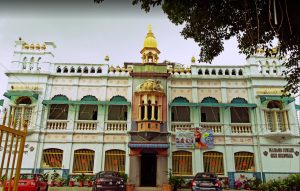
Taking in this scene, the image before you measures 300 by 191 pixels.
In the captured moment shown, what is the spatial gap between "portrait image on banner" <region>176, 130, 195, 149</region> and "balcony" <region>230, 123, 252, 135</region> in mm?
3246

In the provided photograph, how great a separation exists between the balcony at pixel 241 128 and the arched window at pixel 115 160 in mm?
8444

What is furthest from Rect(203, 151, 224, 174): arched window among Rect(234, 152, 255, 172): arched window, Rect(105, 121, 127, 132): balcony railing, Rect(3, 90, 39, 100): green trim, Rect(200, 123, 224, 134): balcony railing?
Rect(3, 90, 39, 100): green trim

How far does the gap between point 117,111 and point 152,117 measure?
3366mm

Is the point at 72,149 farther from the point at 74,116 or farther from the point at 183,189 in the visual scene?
the point at 183,189

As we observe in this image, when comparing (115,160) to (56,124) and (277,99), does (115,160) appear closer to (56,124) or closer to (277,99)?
(56,124)

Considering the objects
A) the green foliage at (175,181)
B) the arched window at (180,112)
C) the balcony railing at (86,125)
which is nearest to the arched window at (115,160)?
the balcony railing at (86,125)

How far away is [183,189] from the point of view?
18.4 metres

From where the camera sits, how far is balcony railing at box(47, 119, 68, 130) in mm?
20391

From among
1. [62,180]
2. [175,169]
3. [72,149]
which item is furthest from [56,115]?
[175,169]

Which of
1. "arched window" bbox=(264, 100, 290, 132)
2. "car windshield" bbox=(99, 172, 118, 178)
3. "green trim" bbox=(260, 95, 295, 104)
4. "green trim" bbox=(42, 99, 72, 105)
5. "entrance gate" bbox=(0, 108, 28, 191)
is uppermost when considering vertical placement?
"green trim" bbox=(260, 95, 295, 104)

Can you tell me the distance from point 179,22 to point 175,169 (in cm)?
1319

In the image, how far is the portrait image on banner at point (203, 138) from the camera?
19891mm

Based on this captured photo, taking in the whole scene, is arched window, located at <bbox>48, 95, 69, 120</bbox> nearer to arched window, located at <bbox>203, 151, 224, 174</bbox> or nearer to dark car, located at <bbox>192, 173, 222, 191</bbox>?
arched window, located at <bbox>203, 151, 224, 174</bbox>

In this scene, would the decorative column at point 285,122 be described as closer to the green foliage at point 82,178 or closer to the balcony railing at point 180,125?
the balcony railing at point 180,125
